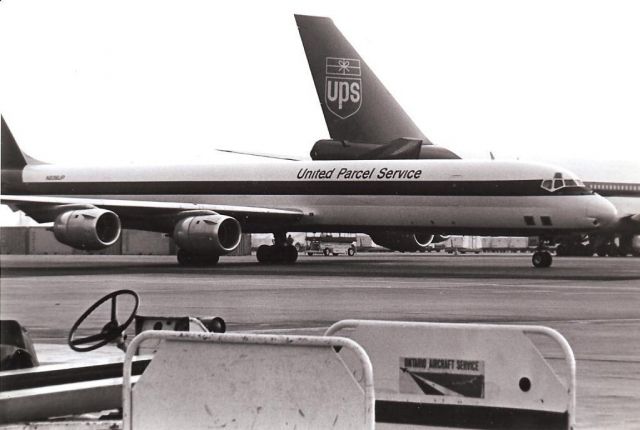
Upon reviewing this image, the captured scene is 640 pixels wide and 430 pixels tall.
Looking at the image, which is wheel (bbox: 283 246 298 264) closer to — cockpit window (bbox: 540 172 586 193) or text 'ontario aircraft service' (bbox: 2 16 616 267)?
text 'ontario aircraft service' (bbox: 2 16 616 267)

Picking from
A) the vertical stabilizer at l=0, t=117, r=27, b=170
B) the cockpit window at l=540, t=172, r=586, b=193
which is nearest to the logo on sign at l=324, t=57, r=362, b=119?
the vertical stabilizer at l=0, t=117, r=27, b=170

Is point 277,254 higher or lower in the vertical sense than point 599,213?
lower

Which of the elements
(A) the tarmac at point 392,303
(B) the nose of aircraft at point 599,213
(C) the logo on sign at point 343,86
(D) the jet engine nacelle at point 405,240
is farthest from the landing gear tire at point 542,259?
(C) the logo on sign at point 343,86

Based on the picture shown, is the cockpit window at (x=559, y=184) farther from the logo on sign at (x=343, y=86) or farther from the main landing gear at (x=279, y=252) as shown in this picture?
the logo on sign at (x=343, y=86)

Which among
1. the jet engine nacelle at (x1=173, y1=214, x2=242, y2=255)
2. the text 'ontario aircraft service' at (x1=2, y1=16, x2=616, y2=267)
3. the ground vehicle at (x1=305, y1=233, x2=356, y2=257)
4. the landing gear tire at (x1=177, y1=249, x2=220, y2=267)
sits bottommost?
the ground vehicle at (x1=305, y1=233, x2=356, y2=257)

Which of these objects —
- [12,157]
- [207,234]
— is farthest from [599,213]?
[12,157]

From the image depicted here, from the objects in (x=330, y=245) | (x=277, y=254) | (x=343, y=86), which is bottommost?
(x=330, y=245)

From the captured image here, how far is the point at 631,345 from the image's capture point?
11.3m

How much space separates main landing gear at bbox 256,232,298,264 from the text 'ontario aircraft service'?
0.03 m

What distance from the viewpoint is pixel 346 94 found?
58.0 metres

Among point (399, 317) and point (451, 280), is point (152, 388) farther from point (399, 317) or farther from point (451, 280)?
point (451, 280)

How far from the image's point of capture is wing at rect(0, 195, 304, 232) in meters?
33.3

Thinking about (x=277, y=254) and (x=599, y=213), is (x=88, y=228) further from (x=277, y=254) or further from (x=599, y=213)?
(x=599, y=213)

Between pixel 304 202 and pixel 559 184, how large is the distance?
28.2 ft
